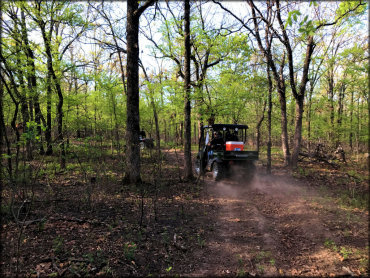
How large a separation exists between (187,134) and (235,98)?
4399 mm

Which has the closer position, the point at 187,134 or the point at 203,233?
the point at 203,233

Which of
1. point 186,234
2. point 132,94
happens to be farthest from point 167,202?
point 132,94

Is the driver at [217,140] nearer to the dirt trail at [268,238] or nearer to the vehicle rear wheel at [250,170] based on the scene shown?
the vehicle rear wheel at [250,170]

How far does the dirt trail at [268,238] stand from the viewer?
3.18m

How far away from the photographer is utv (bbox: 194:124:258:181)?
8.14m

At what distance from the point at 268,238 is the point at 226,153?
424 centimetres

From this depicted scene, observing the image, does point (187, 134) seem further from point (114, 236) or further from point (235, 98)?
point (114, 236)

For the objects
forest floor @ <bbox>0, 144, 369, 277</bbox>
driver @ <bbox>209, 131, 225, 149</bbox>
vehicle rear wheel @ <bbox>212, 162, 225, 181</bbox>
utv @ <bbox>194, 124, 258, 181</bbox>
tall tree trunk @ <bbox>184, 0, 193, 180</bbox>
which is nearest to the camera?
forest floor @ <bbox>0, 144, 369, 277</bbox>

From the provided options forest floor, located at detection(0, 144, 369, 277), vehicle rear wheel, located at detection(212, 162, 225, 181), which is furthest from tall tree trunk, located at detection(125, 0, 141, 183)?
vehicle rear wheel, located at detection(212, 162, 225, 181)

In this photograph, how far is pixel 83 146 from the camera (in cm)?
628

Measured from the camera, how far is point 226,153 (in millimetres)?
→ 8141

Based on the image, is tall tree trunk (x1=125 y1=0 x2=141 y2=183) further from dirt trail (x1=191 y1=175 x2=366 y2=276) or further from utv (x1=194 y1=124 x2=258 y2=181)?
dirt trail (x1=191 y1=175 x2=366 y2=276)

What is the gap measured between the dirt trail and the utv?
1.54m

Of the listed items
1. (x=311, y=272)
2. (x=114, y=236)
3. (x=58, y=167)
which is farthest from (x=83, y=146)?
(x=311, y=272)
